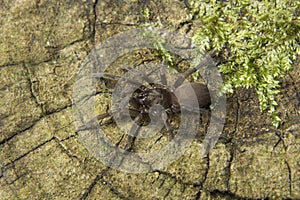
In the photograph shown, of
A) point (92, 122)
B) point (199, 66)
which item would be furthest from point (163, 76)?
point (92, 122)

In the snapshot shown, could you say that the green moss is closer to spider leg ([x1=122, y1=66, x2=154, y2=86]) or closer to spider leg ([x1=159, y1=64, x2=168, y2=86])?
spider leg ([x1=159, y1=64, x2=168, y2=86])

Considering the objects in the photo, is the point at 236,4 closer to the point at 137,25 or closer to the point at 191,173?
the point at 137,25

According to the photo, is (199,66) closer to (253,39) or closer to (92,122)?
(253,39)

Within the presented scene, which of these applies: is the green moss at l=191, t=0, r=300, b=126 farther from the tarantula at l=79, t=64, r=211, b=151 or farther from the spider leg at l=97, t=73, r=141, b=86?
the spider leg at l=97, t=73, r=141, b=86

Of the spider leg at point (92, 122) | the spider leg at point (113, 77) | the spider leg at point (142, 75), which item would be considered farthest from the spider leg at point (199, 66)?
the spider leg at point (92, 122)

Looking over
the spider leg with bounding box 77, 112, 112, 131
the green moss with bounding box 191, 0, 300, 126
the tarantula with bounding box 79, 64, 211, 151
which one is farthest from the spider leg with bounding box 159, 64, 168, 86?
the spider leg with bounding box 77, 112, 112, 131

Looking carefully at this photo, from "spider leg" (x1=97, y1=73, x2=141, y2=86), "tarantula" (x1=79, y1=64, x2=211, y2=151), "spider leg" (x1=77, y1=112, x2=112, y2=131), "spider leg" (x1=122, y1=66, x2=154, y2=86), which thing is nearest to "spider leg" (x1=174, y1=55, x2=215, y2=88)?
"tarantula" (x1=79, y1=64, x2=211, y2=151)

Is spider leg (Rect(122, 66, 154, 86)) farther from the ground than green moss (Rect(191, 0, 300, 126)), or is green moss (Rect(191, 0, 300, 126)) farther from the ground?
green moss (Rect(191, 0, 300, 126))

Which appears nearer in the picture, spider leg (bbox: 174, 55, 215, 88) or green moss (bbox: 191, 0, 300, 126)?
green moss (bbox: 191, 0, 300, 126)

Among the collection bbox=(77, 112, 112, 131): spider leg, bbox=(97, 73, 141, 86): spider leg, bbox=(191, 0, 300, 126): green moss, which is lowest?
bbox=(77, 112, 112, 131): spider leg
